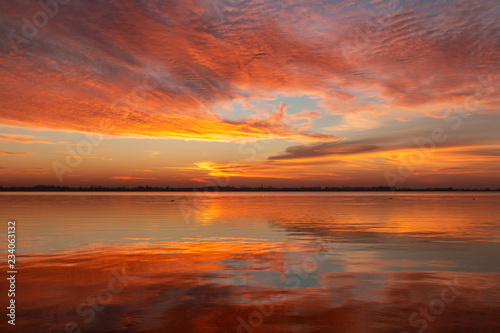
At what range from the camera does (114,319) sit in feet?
39.8

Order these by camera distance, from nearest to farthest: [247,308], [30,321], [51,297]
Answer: [30,321] → [247,308] → [51,297]

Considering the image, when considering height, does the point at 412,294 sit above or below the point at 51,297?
below

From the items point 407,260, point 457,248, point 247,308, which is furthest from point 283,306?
point 457,248

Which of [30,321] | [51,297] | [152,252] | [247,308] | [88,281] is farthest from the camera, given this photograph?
[152,252]

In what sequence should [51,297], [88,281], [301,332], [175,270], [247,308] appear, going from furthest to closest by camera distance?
1. [175,270]
2. [88,281]
3. [51,297]
4. [247,308]
5. [301,332]

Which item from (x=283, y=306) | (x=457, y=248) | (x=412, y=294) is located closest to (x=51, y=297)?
(x=283, y=306)

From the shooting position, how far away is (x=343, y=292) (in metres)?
15.3

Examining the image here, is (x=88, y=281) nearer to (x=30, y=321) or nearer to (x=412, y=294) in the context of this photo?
(x=30, y=321)

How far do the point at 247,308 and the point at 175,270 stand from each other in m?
7.09

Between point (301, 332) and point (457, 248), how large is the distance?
19.2 m

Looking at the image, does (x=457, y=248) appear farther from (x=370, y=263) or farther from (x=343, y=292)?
(x=343, y=292)

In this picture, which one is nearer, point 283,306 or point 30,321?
point 30,321

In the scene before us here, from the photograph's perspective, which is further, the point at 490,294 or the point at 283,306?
the point at 490,294

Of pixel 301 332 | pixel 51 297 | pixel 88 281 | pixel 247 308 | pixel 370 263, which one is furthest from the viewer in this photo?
pixel 370 263
